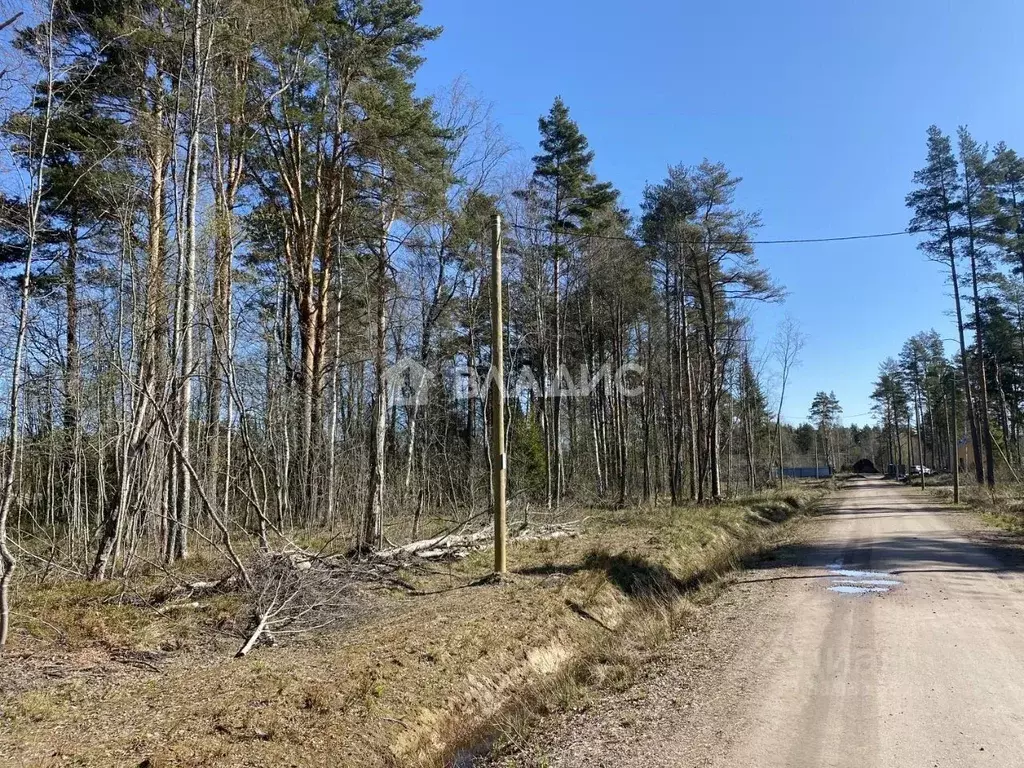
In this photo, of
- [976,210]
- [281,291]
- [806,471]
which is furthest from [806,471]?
[281,291]

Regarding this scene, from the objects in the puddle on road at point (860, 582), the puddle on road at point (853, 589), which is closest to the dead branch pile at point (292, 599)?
the puddle on road at point (853, 589)

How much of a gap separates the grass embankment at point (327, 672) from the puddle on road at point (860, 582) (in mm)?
2085

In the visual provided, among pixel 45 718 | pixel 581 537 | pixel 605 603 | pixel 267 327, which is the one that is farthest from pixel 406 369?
pixel 45 718

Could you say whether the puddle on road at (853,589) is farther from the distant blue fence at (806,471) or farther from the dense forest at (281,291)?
the distant blue fence at (806,471)

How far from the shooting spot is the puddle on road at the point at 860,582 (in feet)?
30.5

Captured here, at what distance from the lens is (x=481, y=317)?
2609cm

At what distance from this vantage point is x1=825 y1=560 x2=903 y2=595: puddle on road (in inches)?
366

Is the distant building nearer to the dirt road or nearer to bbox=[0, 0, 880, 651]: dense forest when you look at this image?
bbox=[0, 0, 880, 651]: dense forest

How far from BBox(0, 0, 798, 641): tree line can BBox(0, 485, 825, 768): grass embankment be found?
1078mm

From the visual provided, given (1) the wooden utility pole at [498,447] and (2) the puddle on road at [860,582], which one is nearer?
(2) the puddle on road at [860,582]

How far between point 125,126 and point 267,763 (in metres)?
10.8

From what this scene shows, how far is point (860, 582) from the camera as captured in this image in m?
9.91

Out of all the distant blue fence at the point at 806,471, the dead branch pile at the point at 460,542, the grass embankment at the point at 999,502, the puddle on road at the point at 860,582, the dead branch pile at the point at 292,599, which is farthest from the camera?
the distant blue fence at the point at 806,471

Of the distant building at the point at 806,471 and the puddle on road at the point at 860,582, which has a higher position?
the puddle on road at the point at 860,582
